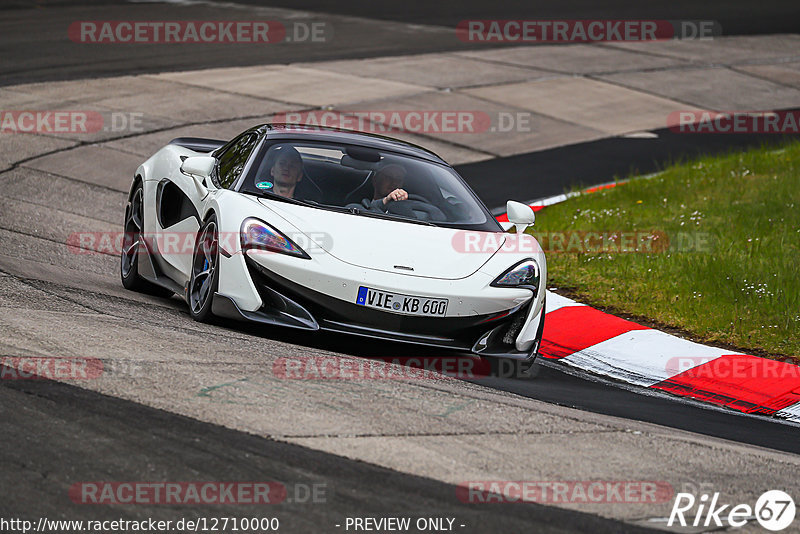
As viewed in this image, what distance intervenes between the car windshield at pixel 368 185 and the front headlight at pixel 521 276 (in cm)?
54

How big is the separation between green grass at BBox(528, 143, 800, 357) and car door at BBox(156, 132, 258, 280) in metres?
2.97

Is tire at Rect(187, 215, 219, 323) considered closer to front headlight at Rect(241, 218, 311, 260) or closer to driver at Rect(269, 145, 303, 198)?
front headlight at Rect(241, 218, 311, 260)

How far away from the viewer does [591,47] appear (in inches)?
902

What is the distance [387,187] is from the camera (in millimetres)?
7609

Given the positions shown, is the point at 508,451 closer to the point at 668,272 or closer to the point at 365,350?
the point at 365,350

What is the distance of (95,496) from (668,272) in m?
6.26

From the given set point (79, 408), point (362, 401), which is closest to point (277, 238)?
point (362, 401)

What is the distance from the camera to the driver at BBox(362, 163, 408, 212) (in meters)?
7.51
